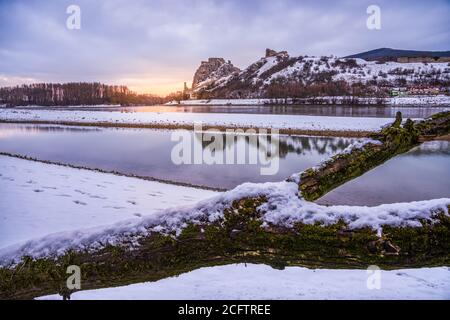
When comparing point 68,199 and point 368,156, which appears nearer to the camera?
point 368,156

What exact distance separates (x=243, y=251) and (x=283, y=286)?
3.85 metres

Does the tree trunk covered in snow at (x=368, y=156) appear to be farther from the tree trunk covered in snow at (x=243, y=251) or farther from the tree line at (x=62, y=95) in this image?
the tree line at (x=62, y=95)

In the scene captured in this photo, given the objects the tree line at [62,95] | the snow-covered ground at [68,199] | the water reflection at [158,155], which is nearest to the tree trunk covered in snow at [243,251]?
the snow-covered ground at [68,199]

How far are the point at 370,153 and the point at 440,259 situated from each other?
89 centimetres

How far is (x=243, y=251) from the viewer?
2117 millimetres

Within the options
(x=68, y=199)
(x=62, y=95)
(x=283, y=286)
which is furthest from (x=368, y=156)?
(x=62, y=95)

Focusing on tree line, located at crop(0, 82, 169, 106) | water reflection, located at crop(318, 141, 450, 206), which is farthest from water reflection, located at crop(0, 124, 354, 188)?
tree line, located at crop(0, 82, 169, 106)

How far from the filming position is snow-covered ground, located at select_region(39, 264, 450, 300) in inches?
200

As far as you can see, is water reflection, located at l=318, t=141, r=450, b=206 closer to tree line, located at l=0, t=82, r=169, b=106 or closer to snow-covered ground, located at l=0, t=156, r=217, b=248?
snow-covered ground, located at l=0, t=156, r=217, b=248

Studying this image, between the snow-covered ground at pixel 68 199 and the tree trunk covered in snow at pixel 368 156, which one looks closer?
the tree trunk covered in snow at pixel 368 156

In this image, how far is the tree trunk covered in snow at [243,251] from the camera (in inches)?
75.8

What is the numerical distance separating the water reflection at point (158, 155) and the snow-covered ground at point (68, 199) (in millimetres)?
2895

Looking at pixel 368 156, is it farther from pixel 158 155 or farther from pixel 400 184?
pixel 158 155
